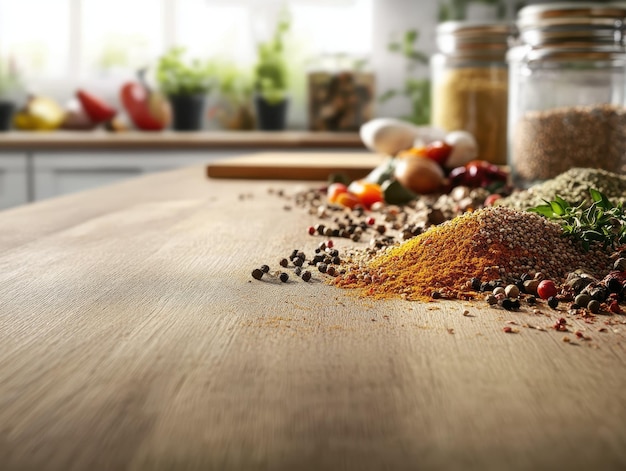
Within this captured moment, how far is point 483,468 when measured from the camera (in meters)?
0.37

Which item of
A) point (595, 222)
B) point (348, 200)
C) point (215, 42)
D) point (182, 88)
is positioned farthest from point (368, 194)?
point (215, 42)

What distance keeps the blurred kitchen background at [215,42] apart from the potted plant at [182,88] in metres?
0.14

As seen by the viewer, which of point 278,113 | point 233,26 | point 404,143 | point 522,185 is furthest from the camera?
point 233,26

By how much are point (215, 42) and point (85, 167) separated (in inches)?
41.0

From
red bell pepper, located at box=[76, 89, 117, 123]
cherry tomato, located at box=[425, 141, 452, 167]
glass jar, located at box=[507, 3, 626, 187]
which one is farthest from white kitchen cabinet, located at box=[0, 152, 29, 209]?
glass jar, located at box=[507, 3, 626, 187]

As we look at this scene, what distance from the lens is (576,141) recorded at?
141 centimetres

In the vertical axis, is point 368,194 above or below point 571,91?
below

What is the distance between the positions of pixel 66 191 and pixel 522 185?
1.78 m

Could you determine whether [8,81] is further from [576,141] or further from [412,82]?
[576,141]

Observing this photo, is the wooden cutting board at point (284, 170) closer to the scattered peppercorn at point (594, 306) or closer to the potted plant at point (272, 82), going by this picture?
the scattered peppercorn at point (594, 306)

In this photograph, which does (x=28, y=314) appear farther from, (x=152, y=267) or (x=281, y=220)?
(x=281, y=220)

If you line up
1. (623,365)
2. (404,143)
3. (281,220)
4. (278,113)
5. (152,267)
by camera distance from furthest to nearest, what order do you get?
1. (278,113)
2. (404,143)
3. (281,220)
4. (152,267)
5. (623,365)

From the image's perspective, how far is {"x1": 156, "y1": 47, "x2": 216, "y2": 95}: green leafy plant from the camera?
3.23 meters

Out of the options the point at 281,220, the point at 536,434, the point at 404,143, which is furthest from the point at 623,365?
the point at 404,143
